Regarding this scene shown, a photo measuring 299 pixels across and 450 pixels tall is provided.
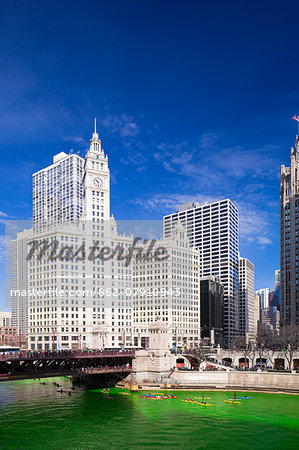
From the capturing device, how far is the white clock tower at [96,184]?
19038cm

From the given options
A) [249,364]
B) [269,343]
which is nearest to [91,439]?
[249,364]

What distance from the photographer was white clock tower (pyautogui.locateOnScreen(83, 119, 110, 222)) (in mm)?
190375

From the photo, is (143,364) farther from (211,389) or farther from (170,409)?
(170,409)

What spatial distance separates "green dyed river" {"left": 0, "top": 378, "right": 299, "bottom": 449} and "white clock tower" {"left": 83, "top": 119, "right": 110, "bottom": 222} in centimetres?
9425

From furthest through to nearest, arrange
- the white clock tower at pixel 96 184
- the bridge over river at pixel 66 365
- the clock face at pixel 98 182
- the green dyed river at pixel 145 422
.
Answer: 1. the clock face at pixel 98 182
2. the white clock tower at pixel 96 184
3. the bridge over river at pixel 66 365
4. the green dyed river at pixel 145 422

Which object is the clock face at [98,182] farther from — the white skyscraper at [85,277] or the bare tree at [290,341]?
the bare tree at [290,341]

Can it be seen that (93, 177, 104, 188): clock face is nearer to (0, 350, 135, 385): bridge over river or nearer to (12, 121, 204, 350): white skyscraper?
(12, 121, 204, 350): white skyscraper

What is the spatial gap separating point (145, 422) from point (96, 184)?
127 m

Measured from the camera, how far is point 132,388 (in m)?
112

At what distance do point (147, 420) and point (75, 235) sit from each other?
110 metres

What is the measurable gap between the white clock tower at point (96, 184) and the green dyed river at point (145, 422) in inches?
3710

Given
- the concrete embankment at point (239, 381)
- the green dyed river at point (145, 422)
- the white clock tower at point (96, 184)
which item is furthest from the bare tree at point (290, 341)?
the white clock tower at point (96, 184)

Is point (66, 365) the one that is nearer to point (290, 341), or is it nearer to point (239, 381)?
point (239, 381)

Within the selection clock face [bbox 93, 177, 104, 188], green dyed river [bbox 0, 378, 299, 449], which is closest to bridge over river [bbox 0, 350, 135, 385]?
green dyed river [bbox 0, 378, 299, 449]
